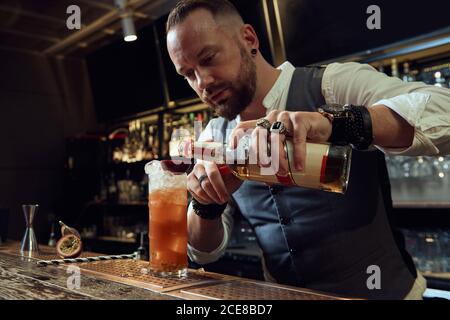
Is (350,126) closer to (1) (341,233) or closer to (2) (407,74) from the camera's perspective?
(1) (341,233)

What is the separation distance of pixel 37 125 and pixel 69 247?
432 centimetres

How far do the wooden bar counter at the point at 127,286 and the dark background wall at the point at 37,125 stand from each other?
14.1 ft

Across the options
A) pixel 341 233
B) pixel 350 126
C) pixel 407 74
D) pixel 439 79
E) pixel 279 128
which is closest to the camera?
pixel 279 128

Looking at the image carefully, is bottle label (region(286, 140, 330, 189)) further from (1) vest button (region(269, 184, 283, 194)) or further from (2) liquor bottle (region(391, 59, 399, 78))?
(2) liquor bottle (region(391, 59, 399, 78))

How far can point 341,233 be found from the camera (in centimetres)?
144

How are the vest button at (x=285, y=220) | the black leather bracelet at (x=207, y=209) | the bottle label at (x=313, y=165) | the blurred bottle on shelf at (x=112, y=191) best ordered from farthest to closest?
1. the blurred bottle on shelf at (x=112, y=191)
2. the vest button at (x=285, y=220)
3. the black leather bracelet at (x=207, y=209)
4. the bottle label at (x=313, y=165)

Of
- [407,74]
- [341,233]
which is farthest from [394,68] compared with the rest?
[341,233]

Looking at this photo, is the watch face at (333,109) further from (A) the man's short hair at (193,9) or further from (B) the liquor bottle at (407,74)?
(B) the liquor bottle at (407,74)

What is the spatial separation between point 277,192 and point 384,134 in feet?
1.87

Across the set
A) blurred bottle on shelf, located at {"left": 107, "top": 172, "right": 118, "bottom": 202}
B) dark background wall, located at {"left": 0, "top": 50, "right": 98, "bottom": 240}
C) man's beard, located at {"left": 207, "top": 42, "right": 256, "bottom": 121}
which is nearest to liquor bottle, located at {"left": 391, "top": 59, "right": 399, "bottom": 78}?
man's beard, located at {"left": 207, "top": 42, "right": 256, "bottom": 121}

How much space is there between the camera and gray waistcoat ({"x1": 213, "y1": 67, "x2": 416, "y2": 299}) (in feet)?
4.68

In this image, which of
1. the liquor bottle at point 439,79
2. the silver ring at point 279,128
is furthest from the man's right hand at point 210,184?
the liquor bottle at point 439,79

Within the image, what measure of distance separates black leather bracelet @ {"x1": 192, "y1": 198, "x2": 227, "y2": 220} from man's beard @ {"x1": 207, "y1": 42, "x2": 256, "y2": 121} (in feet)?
1.40

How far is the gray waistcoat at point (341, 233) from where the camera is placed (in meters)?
1.43
